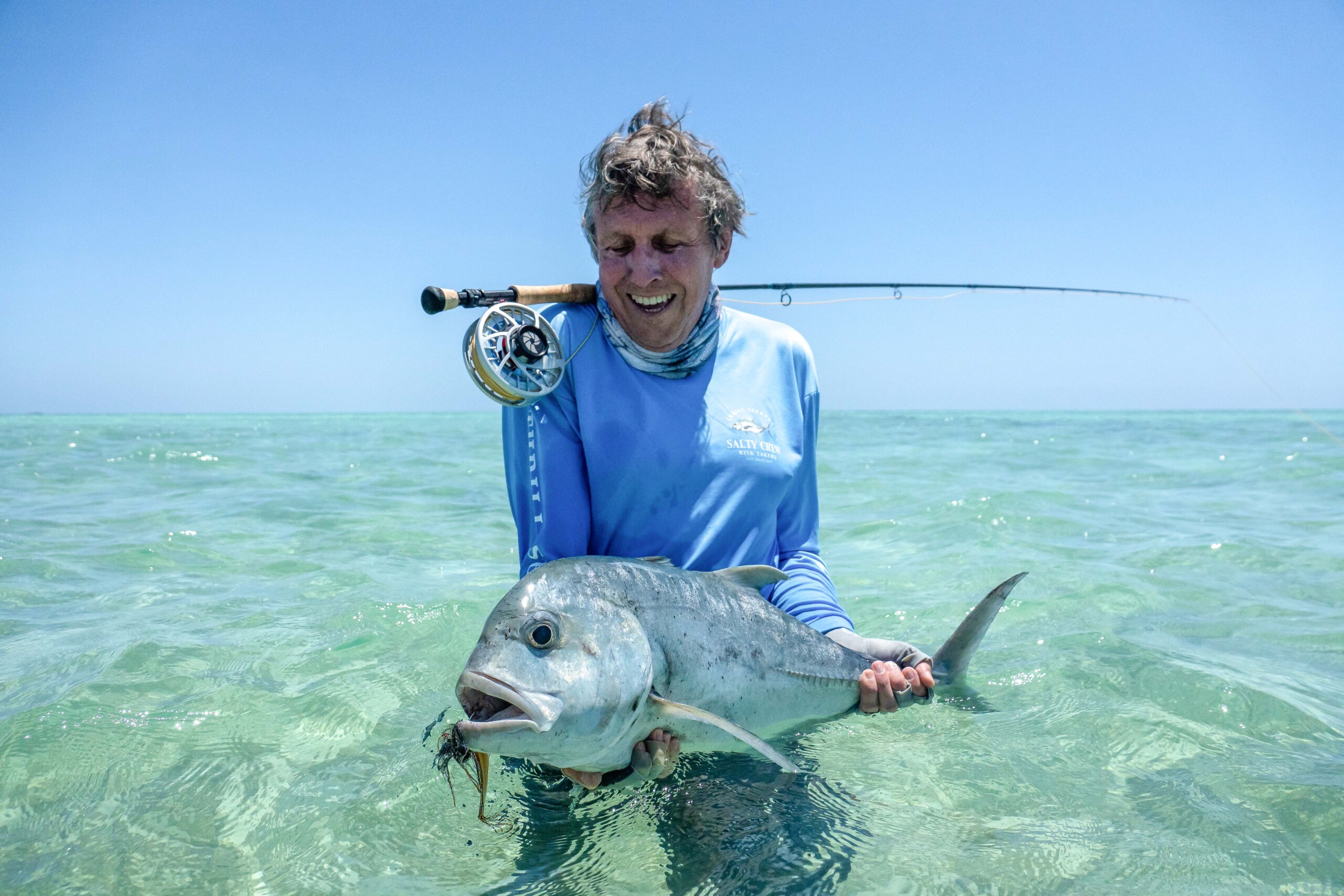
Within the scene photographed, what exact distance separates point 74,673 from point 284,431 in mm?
42890

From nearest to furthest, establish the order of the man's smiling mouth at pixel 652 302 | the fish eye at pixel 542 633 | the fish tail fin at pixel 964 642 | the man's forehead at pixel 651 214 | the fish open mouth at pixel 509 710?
the fish open mouth at pixel 509 710, the fish eye at pixel 542 633, the man's forehead at pixel 651 214, the man's smiling mouth at pixel 652 302, the fish tail fin at pixel 964 642

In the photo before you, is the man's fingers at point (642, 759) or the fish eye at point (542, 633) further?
the man's fingers at point (642, 759)

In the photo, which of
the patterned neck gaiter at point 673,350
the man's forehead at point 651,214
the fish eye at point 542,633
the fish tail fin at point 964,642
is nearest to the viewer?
the fish eye at point 542,633

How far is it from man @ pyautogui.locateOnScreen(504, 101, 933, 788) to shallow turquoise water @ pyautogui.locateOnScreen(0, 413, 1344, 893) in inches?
24.2

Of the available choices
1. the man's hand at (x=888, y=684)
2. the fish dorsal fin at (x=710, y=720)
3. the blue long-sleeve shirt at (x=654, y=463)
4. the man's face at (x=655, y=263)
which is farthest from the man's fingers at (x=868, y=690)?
the man's face at (x=655, y=263)

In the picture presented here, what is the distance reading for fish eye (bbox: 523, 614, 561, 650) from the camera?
→ 6.11 ft

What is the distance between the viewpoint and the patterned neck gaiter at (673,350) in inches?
108

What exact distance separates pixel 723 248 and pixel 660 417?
→ 2.12 ft

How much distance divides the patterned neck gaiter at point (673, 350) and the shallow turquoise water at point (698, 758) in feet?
→ 4.39

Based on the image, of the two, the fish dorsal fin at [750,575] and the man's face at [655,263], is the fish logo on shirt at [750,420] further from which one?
the fish dorsal fin at [750,575]

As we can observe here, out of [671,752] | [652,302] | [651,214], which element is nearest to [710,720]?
[671,752]

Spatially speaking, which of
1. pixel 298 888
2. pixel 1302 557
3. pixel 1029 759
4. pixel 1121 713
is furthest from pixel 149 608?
pixel 1302 557

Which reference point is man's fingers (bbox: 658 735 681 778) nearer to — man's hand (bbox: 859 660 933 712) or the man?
the man

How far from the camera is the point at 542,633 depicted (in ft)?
6.12
